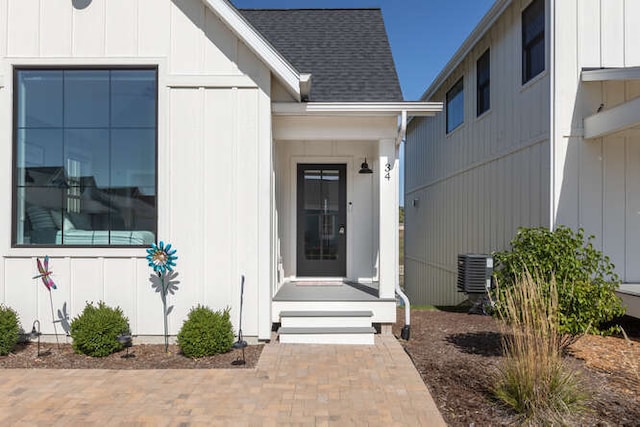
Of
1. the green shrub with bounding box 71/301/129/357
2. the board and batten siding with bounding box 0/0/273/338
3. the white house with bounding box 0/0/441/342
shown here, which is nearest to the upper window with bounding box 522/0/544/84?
the white house with bounding box 0/0/441/342

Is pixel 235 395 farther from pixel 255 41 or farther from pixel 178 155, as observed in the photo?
pixel 255 41

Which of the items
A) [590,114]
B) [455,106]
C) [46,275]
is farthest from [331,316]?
[455,106]

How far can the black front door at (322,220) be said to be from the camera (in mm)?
7695

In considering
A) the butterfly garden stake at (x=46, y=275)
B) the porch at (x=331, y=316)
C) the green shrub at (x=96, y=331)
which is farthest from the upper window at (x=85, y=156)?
the porch at (x=331, y=316)

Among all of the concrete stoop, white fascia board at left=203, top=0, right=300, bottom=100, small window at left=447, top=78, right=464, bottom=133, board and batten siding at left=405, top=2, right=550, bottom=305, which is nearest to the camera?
white fascia board at left=203, top=0, right=300, bottom=100

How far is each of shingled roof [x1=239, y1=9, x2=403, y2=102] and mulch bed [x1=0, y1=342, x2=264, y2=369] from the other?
11.7ft

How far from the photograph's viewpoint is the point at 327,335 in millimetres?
5535

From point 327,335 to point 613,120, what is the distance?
474 cm

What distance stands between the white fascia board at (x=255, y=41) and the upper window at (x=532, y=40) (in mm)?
4219

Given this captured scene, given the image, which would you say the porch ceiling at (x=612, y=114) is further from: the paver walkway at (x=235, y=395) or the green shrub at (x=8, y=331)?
the green shrub at (x=8, y=331)

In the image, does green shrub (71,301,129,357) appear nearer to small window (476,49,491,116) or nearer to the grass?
the grass

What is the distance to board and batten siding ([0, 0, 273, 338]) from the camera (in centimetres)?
541

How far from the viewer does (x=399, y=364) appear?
4.71 m

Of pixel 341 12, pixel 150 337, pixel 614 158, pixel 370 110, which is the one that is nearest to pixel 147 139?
pixel 150 337
